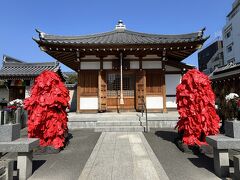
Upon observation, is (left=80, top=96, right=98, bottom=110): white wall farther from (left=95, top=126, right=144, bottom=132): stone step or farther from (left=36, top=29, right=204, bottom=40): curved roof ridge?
(left=36, top=29, right=204, bottom=40): curved roof ridge

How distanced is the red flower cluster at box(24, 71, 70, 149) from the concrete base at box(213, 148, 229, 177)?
4.06 metres

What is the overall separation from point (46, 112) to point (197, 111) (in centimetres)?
424

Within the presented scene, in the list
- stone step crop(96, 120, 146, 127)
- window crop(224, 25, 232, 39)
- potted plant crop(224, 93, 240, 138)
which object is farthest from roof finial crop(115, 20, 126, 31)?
window crop(224, 25, 232, 39)

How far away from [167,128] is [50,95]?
569 cm

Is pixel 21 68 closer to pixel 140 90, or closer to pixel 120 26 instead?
pixel 120 26

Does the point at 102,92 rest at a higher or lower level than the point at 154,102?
higher

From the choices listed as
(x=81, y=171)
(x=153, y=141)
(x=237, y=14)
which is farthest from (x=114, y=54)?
(x=237, y=14)

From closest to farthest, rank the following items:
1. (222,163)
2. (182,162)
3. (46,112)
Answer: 1. (222,163)
2. (182,162)
3. (46,112)

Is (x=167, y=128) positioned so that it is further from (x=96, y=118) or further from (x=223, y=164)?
(x=223, y=164)

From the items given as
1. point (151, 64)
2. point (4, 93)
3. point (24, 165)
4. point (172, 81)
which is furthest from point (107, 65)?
point (4, 93)

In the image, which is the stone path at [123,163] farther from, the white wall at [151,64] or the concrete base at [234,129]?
the white wall at [151,64]

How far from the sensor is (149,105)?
1182cm

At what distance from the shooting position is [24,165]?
3721 mm

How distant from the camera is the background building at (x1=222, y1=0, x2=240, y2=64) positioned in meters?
33.8
